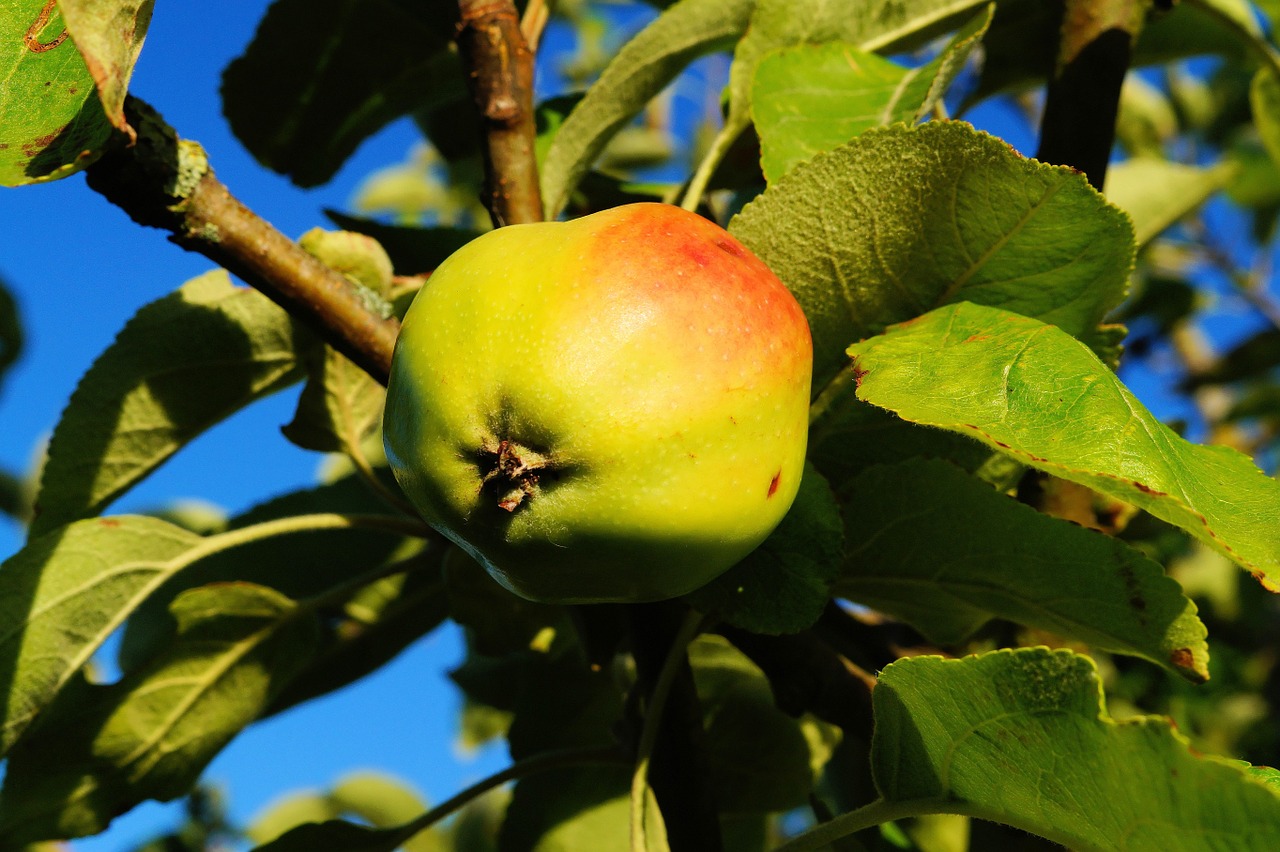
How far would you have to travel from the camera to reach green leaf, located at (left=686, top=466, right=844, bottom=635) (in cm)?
75

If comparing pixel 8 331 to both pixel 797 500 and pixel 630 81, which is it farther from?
pixel 797 500

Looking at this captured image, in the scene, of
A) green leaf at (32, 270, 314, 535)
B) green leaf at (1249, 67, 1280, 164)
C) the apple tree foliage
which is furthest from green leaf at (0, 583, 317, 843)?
green leaf at (1249, 67, 1280, 164)

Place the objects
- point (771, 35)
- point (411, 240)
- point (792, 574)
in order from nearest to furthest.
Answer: point (792, 574), point (771, 35), point (411, 240)

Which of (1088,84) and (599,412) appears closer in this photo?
(599,412)

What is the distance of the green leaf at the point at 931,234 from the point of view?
2.31ft

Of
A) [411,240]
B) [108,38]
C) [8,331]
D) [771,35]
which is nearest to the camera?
[108,38]

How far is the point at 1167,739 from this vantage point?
504mm

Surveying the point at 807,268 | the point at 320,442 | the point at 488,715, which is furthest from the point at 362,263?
the point at 488,715

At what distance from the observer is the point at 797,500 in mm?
762

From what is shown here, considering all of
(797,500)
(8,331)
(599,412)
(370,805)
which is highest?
(8,331)

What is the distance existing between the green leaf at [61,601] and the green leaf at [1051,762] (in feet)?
2.08

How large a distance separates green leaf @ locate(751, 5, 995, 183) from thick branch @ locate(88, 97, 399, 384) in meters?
0.31

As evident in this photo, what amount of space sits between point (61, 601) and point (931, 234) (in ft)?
2.35

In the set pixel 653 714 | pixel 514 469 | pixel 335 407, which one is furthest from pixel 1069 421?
pixel 335 407
